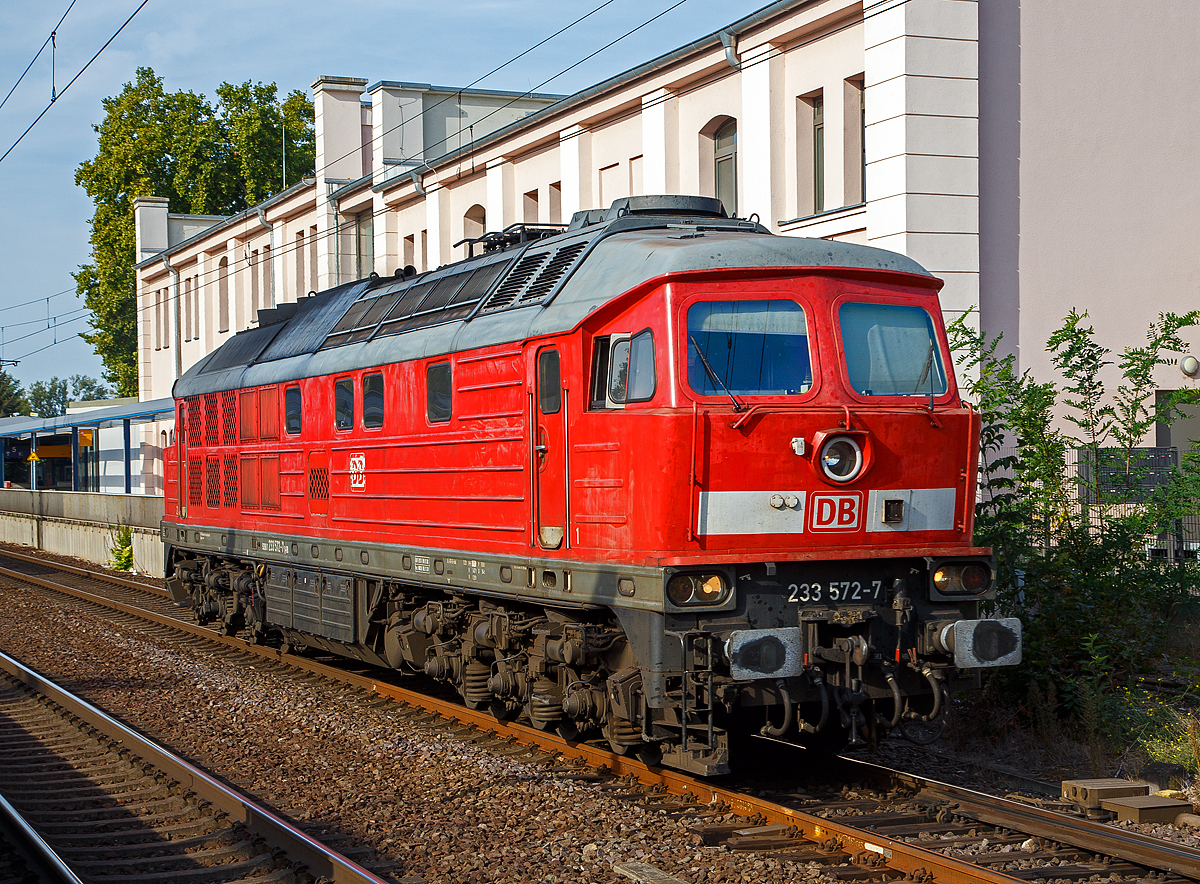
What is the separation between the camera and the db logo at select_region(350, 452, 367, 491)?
38.3 ft

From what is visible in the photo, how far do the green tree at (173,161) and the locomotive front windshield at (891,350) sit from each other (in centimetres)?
4611

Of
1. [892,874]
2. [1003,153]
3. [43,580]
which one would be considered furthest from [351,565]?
[43,580]

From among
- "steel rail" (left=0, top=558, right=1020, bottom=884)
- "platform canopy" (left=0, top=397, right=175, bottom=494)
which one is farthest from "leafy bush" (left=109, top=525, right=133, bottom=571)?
"steel rail" (left=0, top=558, right=1020, bottom=884)

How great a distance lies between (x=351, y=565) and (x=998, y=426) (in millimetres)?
5956

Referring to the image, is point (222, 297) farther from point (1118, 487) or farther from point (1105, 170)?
point (1118, 487)

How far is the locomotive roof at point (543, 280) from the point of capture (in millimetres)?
8125

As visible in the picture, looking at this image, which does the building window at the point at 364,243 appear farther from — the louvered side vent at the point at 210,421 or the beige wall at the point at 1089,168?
the beige wall at the point at 1089,168

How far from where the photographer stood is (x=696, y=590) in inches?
296

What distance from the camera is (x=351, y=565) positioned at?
1190 centimetres

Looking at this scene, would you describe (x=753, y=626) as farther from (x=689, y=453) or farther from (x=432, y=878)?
(x=432, y=878)

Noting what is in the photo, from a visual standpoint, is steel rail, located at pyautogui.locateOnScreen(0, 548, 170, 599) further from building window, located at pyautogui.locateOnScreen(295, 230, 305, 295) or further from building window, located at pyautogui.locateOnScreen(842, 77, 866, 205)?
building window, located at pyautogui.locateOnScreen(842, 77, 866, 205)

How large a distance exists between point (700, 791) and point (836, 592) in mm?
1548

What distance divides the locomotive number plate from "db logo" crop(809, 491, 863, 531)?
0.36 m

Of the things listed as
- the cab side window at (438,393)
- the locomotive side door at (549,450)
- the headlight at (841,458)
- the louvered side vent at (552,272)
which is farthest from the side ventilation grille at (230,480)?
the headlight at (841,458)
